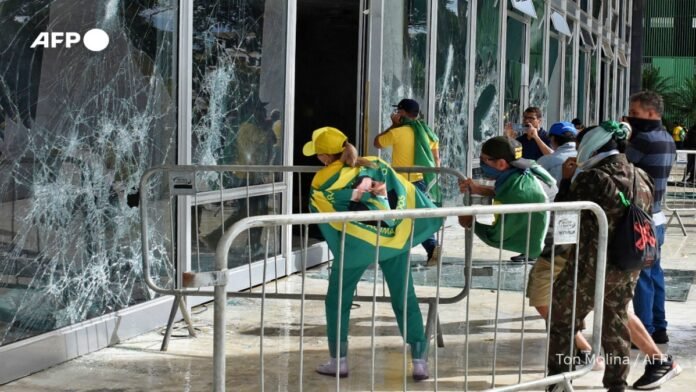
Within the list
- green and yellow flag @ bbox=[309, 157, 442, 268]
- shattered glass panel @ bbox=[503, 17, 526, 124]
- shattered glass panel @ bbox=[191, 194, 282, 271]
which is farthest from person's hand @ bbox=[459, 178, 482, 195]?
shattered glass panel @ bbox=[503, 17, 526, 124]

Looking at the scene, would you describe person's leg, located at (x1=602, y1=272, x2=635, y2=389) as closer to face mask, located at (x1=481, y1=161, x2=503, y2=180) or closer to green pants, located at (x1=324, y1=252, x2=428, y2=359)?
face mask, located at (x1=481, y1=161, x2=503, y2=180)

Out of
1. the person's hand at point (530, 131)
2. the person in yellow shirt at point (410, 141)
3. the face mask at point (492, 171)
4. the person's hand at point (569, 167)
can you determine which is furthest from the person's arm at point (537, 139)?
the face mask at point (492, 171)

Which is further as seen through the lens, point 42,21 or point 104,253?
point 104,253

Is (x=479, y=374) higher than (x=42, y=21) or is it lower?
lower

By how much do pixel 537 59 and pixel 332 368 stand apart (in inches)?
648

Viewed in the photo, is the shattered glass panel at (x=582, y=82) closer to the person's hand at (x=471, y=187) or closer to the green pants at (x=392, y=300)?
the person's hand at (x=471, y=187)

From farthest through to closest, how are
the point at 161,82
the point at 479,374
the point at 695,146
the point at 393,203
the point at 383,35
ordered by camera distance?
the point at 695,146, the point at 383,35, the point at 161,82, the point at 479,374, the point at 393,203

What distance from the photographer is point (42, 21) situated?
6.55 meters

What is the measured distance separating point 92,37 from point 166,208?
1519 millimetres

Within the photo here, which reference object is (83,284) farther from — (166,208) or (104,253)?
(166,208)

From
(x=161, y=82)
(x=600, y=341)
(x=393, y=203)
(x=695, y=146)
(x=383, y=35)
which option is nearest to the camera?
(x=600, y=341)


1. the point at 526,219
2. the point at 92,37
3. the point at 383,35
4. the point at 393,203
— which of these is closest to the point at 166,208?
the point at 92,37

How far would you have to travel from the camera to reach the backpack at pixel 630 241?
18.8ft

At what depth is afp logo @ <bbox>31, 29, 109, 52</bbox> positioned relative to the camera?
6.56 metres
